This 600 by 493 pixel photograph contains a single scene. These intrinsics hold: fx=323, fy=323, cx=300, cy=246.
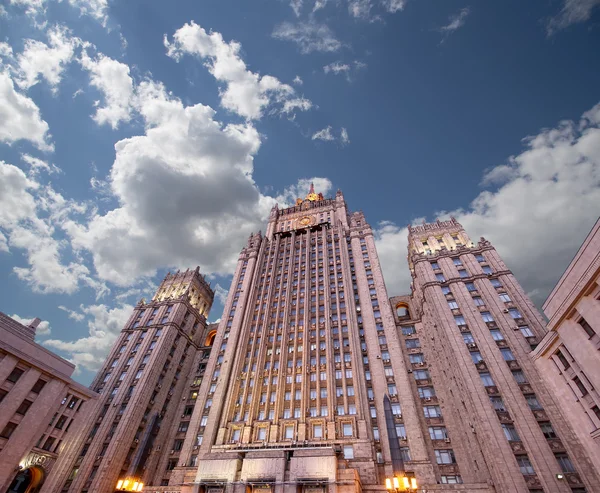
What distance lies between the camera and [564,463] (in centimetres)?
3669

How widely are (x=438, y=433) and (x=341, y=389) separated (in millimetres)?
15912

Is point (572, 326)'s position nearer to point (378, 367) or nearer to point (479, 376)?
point (479, 376)

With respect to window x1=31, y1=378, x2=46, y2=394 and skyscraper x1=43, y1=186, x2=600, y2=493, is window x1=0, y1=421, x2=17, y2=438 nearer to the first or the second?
window x1=31, y1=378, x2=46, y2=394

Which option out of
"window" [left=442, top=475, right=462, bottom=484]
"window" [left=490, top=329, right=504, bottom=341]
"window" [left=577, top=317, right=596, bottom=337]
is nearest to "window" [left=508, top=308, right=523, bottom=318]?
"window" [left=490, top=329, right=504, bottom=341]

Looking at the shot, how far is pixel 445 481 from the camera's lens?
44.9 m

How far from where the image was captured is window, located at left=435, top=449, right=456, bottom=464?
4697cm

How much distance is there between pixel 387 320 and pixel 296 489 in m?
32.9

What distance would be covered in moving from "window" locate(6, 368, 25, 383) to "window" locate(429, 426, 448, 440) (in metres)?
56.4

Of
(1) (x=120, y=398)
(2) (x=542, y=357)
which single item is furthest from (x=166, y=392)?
(2) (x=542, y=357)

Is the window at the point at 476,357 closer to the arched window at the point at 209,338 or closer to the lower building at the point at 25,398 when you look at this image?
the lower building at the point at 25,398

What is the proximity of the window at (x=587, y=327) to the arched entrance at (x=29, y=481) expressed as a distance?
245 feet

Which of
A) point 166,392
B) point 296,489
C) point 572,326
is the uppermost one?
point 166,392

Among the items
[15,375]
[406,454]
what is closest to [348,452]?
[406,454]

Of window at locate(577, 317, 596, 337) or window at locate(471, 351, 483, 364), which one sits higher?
window at locate(471, 351, 483, 364)
